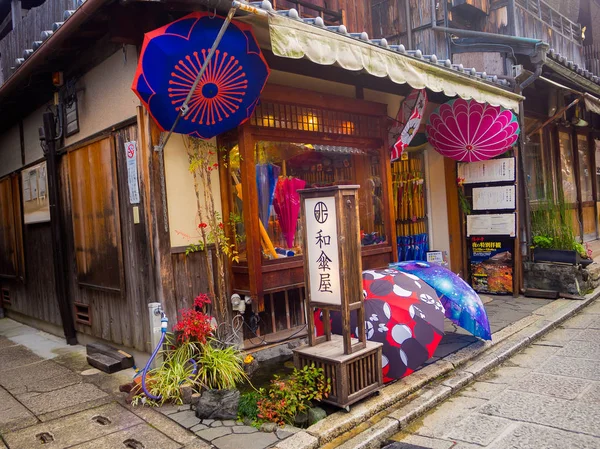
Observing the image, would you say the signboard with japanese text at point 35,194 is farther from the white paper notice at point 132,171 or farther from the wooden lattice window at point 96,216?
the white paper notice at point 132,171

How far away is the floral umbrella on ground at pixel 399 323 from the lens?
17.7 feet

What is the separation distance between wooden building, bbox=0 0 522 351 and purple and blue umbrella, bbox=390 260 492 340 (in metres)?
1.55

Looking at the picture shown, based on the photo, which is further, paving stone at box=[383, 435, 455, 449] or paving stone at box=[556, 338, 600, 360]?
paving stone at box=[556, 338, 600, 360]

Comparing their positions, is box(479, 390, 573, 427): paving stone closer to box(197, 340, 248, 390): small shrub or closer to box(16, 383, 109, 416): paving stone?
box(197, 340, 248, 390): small shrub

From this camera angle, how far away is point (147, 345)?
613cm

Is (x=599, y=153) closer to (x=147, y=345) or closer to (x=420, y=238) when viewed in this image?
(x=420, y=238)

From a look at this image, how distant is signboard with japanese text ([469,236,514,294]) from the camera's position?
976cm

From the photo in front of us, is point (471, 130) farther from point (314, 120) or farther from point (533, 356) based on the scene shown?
point (533, 356)

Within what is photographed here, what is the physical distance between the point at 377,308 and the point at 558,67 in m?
8.29

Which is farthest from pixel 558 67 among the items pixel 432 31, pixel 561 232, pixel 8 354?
pixel 8 354

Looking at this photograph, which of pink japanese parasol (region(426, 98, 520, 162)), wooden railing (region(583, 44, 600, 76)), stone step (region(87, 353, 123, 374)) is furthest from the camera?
wooden railing (region(583, 44, 600, 76))

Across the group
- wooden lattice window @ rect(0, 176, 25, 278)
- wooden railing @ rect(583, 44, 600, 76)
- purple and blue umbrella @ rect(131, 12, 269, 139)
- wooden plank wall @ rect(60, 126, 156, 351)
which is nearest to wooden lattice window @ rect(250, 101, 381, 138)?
purple and blue umbrella @ rect(131, 12, 269, 139)

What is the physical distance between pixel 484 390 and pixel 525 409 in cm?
69

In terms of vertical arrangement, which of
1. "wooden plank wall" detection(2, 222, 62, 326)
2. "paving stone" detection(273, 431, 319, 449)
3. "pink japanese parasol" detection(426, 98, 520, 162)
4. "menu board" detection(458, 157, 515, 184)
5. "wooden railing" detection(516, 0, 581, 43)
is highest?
"wooden railing" detection(516, 0, 581, 43)
